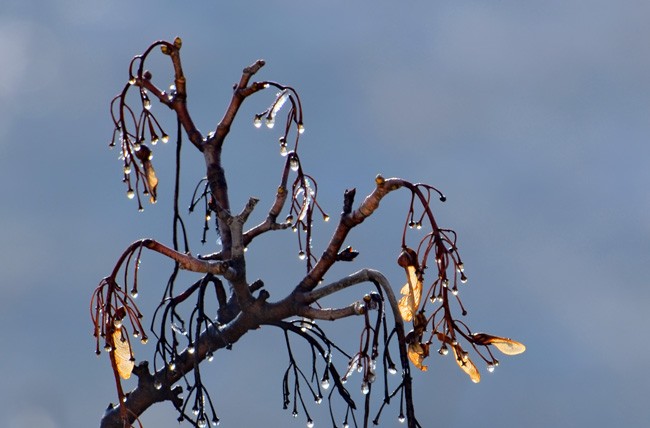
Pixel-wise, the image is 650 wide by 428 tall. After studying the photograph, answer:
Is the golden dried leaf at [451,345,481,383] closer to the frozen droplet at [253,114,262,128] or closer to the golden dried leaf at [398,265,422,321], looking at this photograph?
the golden dried leaf at [398,265,422,321]

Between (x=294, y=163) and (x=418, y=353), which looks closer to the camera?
(x=418, y=353)

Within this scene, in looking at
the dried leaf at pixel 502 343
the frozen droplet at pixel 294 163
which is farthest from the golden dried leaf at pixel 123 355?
the dried leaf at pixel 502 343

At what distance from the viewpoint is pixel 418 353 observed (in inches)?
37.6

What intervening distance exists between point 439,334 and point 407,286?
6 cm

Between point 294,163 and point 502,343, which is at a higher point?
point 294,163

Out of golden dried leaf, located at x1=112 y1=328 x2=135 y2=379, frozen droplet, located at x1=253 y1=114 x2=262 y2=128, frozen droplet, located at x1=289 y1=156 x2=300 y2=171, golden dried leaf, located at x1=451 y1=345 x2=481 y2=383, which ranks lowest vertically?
golden dried leaf, located at x1=451 y1=345 x2=481 y2=383

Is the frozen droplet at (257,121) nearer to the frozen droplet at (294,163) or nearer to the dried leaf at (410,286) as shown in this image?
the frozen droplet at (294,163)

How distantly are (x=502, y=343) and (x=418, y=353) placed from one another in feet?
0.34

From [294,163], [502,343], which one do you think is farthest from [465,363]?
[294,163]

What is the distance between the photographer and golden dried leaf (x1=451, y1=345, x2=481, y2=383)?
3.22 feet

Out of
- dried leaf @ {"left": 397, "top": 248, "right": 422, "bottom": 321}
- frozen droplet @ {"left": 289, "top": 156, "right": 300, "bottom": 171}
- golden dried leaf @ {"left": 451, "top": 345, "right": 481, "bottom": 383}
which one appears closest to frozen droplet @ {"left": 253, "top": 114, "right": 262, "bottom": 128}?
frozen droplet @ {"left": 289, "top": 156, "right": 300, "bottom": 171}

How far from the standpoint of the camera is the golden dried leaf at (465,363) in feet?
3.22

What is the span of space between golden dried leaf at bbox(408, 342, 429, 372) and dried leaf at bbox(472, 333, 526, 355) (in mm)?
73

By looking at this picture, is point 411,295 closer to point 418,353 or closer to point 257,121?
point 418,353
